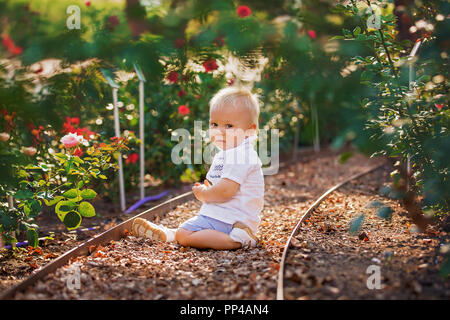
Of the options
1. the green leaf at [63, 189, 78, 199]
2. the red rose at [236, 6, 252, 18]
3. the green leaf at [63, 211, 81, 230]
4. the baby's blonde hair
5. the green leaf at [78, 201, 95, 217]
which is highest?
the red rose at [236, 6, 252, 18]

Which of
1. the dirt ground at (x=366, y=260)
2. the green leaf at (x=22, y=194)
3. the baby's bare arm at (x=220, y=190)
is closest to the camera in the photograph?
the dirt ground at (x=366, y=260)

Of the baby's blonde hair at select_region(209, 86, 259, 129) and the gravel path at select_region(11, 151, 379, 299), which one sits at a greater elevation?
the baby's blonde hair at select_region(209, 86, 259, 129)

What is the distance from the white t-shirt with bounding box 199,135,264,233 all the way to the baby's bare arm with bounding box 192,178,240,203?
53 millimetres

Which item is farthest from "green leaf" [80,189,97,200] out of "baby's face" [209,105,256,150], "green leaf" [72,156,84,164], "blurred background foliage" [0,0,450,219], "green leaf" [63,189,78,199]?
"baby's face" [209,105,256,150]

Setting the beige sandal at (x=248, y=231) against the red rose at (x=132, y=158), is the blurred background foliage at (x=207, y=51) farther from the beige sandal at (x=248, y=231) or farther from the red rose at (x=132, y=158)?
the red rose at (x=132, y=158)

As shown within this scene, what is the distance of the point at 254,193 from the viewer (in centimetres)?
307

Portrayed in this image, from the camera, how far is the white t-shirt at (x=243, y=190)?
299cm

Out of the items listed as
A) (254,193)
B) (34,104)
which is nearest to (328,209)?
(254,193)

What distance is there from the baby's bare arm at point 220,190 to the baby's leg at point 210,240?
231mm

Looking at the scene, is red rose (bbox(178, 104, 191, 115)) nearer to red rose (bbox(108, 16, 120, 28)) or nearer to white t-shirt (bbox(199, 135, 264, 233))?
white t-shirt (bbox(199, 135, 264, 233))

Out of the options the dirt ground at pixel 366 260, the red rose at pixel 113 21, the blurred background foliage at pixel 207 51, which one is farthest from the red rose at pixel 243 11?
the dirt ground at pixel 366 260

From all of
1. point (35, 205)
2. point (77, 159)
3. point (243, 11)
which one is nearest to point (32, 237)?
point (35, 205)

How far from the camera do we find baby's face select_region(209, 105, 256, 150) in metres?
3.01

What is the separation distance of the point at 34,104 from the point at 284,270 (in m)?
1.48
